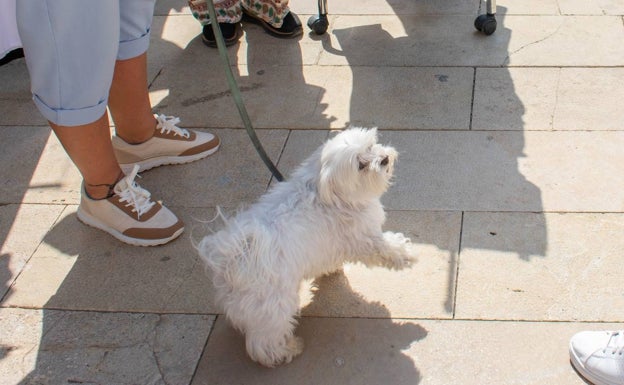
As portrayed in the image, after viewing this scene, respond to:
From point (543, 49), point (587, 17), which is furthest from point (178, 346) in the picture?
point (587, 17)

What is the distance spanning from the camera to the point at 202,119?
452cm

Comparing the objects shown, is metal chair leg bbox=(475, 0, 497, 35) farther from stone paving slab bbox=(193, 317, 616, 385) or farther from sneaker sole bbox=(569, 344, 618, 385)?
sneaker sole bbox=(569, 344, 618, 385)

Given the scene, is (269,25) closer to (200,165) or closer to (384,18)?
(384,18)

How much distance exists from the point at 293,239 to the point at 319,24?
9.16ft

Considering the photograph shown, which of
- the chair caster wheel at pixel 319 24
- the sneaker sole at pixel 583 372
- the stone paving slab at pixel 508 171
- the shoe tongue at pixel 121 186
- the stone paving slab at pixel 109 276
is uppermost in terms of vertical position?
the shoe tongue at pixel 121 186

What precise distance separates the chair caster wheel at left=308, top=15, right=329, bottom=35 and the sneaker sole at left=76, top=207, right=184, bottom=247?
2.19 metres

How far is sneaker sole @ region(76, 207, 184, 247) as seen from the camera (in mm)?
3559

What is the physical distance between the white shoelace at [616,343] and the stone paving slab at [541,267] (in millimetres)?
216

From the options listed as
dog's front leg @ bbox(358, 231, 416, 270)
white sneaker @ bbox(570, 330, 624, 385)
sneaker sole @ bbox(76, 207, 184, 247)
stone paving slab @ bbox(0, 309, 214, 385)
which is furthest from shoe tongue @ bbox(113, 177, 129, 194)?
white sneaker @ bbox(570, 330, 624, 385)

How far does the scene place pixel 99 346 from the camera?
3.05m

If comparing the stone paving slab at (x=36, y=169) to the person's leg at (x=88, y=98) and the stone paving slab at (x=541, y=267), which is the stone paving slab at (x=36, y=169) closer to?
the person's leg at (x=88, y=98)

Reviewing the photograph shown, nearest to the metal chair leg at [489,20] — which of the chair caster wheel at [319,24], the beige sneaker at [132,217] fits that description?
the chair caster wheel at [319,24]

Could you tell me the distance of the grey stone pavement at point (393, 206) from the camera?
2.93m

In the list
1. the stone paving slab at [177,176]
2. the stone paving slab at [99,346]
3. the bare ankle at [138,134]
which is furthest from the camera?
the bare ankle at [138,134]
